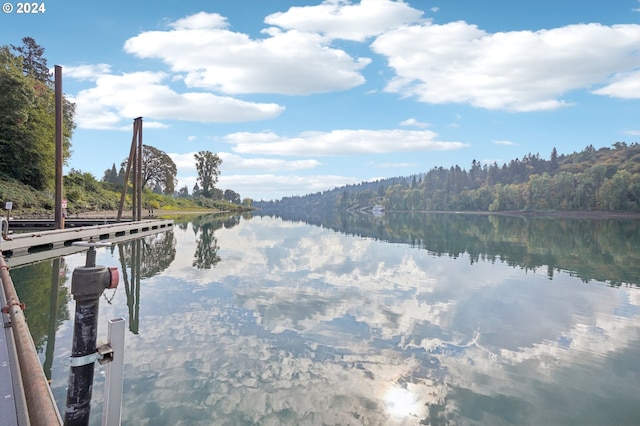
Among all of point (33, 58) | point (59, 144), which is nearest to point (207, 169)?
point (33, 58)

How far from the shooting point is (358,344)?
7.93m

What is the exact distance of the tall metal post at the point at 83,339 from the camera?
3.33 metres

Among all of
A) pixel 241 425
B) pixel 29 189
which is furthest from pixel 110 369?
pixel 29 189

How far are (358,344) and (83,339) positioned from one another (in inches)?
222

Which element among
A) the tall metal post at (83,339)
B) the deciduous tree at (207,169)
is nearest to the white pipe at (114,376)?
the tall metal post at (83,339)

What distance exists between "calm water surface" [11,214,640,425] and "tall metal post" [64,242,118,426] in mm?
1045

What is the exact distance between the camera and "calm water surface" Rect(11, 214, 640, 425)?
551 centimetres

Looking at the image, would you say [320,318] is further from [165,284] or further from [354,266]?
[354,266]

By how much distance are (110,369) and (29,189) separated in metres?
43.6

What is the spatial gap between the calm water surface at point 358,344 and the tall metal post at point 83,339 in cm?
105

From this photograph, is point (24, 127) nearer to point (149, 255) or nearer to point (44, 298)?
point (149, 255)

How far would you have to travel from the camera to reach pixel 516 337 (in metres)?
8.74

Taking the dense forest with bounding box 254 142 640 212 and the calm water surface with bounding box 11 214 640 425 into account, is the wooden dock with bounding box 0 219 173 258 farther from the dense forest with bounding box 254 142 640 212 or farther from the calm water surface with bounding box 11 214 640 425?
the dense forest with bounding box 254 142 640 212

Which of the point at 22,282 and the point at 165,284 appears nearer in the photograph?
the point at 22,282
